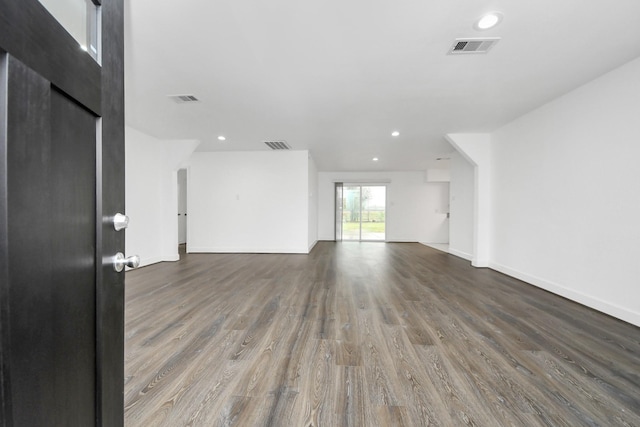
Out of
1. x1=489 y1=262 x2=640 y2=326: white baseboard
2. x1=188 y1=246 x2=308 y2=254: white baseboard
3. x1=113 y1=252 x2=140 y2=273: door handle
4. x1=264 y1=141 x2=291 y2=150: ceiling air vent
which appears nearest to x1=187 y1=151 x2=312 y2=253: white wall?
x1=188 y1=246 x2=308 y2=254: white baseboard

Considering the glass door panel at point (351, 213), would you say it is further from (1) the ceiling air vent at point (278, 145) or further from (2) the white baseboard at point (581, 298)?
(2) the white baseboard at point (581, 298)

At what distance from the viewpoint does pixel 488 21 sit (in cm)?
194

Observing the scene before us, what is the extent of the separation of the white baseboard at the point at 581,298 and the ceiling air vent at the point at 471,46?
107 inches

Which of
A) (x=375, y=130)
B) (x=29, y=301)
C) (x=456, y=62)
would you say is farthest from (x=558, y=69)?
(x=29, y=301)

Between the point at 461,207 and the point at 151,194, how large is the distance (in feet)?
20.9

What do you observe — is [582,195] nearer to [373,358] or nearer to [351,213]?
[373,358]

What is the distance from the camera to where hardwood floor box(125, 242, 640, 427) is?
1298 mm

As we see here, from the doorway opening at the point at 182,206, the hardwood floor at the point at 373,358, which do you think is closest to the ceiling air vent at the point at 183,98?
the hardwood floor at the point at 373,358

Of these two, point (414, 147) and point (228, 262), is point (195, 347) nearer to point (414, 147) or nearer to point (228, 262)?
point (228, 262)

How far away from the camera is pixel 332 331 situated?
2133 millimetres

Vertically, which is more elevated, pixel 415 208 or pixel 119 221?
pixel 415 208

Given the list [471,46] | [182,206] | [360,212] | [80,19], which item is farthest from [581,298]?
[182,206]

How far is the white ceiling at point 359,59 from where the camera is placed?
1862 millimetres

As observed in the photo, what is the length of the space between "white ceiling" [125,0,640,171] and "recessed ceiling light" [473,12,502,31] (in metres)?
0.04
